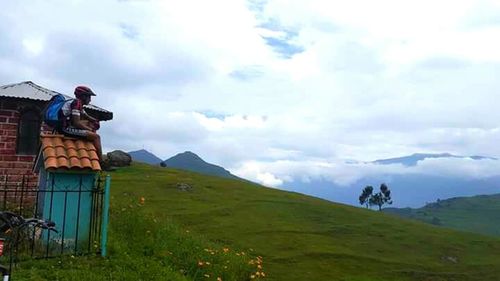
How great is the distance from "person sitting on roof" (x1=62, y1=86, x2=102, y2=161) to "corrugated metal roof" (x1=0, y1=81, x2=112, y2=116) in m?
8.07

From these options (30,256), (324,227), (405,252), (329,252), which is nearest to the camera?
(30,256)

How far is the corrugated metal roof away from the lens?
19.8 metres

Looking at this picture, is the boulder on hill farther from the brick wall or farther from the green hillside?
the green hillside

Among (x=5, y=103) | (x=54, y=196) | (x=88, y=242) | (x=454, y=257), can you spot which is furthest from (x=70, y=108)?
(x=454, y=257)

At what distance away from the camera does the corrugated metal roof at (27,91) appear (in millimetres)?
19828

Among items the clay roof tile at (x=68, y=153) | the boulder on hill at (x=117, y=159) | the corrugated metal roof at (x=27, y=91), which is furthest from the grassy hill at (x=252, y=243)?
the corrugated metal roof at (x=27, y=91)

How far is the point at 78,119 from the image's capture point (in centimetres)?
1214

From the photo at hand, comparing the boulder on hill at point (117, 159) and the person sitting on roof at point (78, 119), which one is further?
the boulder on hill at point (117, 159)

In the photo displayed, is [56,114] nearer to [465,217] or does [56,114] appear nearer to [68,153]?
[68,153]

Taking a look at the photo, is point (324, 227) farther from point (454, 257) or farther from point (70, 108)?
point (70, 108)

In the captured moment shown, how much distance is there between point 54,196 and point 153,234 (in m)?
4.74

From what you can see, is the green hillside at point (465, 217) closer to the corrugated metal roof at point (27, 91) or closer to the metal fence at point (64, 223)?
the corrugated metal roof at point (27, 91)

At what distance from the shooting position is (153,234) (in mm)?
15773

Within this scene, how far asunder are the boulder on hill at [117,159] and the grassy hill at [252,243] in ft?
3.57
